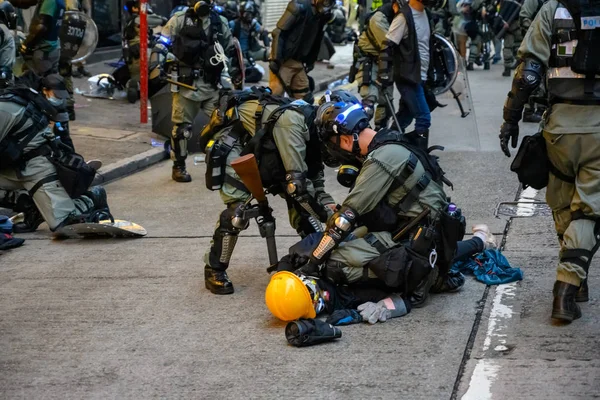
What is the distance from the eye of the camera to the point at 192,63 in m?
10.4

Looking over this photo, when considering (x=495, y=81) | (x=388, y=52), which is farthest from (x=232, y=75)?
(x=495, y=81)

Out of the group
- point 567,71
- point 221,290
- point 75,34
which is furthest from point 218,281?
point 75,34

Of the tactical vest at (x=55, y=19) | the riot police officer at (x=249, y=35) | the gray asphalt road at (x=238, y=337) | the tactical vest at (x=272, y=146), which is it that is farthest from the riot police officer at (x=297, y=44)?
the riot police officer at (x=249, y=35)

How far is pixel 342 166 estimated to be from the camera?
6.18 m

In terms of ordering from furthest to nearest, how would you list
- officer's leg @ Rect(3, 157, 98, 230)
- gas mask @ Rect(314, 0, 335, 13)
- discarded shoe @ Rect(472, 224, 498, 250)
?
1. gas mask @ Rect(314, 0, 335, 13)
2. officer's leg @ Rect(3, 157, 98, 230)
3. discarded shoe @ Rect(472, 224, 498, 250)

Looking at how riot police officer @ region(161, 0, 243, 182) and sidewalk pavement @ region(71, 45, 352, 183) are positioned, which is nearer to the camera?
riot police officer @ region(161, 0, 243, 182)

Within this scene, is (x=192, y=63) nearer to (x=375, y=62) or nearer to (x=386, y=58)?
(x=386, y=58)

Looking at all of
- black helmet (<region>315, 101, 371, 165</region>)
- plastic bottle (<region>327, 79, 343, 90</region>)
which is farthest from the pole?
black helmet (<region>315, 101, 371, 165</region>)

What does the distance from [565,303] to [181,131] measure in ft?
18.3

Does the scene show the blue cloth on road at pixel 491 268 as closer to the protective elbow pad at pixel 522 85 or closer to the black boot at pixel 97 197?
the protective elbow pad at pixel 522 85

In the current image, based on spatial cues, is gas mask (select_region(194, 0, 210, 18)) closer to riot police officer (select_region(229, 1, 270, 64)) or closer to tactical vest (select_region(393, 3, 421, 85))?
tactical vest (select_region(393, 3, 421, 85))

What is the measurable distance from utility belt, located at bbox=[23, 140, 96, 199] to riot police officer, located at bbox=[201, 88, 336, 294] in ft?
5.91

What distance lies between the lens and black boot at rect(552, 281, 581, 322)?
5.62 meters

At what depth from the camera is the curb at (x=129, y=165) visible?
10562mm
